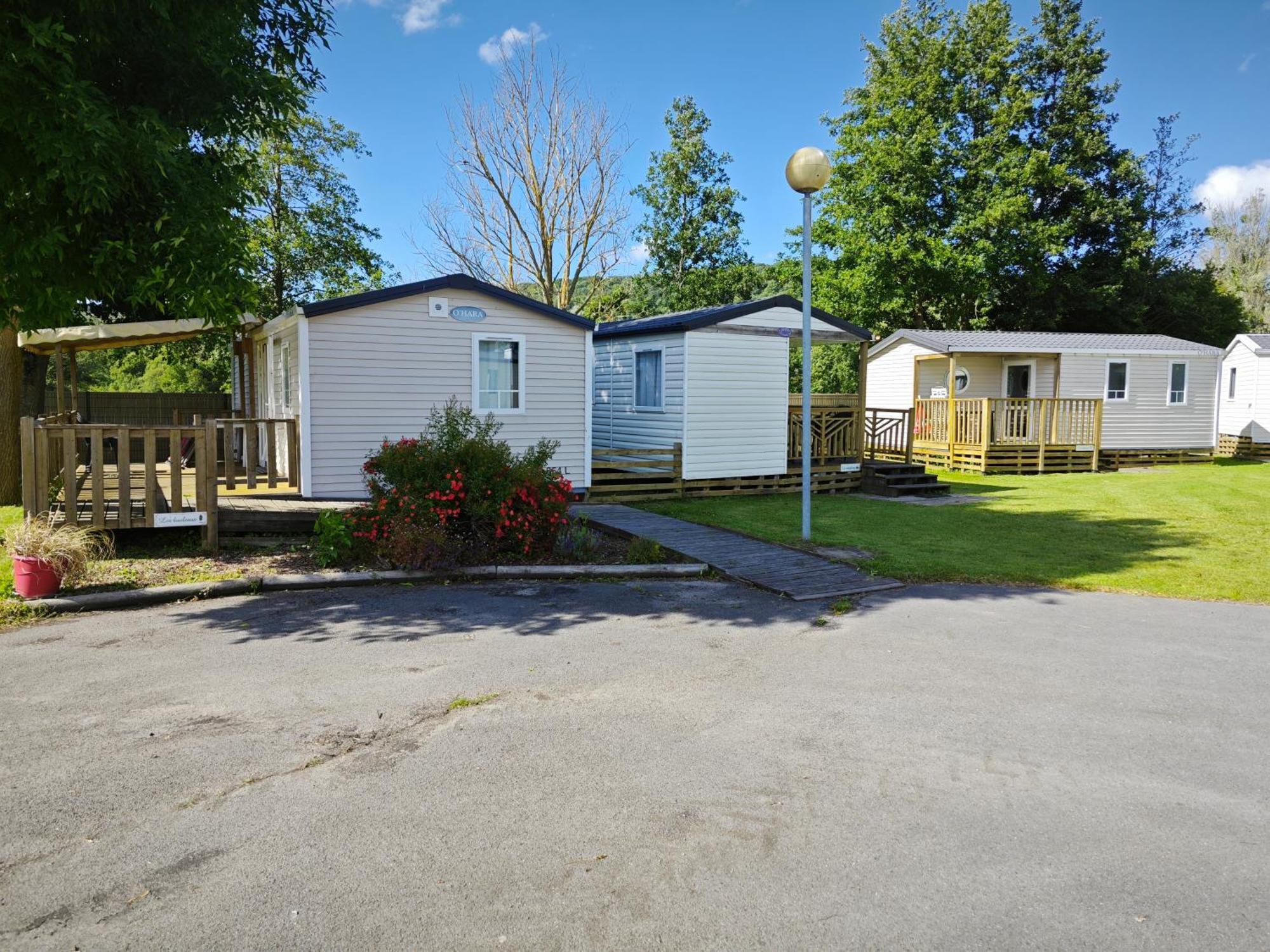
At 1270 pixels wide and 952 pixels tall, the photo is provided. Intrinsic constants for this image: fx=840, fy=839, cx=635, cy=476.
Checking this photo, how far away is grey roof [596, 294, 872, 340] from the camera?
47.1 ft

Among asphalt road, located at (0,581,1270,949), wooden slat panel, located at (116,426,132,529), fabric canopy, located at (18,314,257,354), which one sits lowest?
asphalt road, located at (0,581,1270,949)

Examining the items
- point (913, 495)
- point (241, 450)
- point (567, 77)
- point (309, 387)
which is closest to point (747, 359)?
point (913, 495)

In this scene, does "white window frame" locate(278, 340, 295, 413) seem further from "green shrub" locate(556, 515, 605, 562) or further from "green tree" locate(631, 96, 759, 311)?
"green tree" locate(631, 96, 759, 311)

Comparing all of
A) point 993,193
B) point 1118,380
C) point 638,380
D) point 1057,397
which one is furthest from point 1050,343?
point 638,380

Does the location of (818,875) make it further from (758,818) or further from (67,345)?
(67,345)

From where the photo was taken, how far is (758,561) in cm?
885

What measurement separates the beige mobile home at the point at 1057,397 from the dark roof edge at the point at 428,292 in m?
12.1

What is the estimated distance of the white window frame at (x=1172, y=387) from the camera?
76.0 ft

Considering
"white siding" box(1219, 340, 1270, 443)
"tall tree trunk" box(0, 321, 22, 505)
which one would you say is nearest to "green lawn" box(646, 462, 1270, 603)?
"tall tree trunk" box(0, 321, 22, 505)

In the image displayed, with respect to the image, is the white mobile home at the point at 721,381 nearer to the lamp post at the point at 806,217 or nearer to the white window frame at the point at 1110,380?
the lamp post at the point at 806,217

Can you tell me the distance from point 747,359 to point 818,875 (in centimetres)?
1269

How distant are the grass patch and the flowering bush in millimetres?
3345

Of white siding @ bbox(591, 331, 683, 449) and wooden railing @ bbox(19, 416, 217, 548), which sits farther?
white siding @ bbox(591, 331, 683, 449)

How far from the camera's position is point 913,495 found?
51.6 feet
